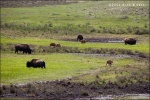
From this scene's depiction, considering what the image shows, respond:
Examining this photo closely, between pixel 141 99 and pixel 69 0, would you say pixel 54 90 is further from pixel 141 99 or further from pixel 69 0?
pixel 69 0

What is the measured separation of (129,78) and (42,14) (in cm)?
5826

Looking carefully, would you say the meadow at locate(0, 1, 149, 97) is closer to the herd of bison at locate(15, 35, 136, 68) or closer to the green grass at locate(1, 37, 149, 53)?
the green grass at locate(1, 37, 149, 53)

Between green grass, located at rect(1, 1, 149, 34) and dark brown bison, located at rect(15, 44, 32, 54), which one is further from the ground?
green grass, located at rect(1, 1, 149, 34)

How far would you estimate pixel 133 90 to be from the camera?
1324 inches

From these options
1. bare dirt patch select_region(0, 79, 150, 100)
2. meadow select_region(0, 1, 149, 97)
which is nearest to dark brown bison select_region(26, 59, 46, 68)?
meadow select_region(0, 1, 149, 97)

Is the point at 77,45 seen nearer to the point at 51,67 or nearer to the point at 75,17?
the point at 51,67

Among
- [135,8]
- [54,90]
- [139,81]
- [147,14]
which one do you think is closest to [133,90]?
[139,81]

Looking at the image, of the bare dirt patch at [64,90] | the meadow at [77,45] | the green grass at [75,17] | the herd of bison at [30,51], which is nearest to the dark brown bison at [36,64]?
the herd of bison at [30,51]

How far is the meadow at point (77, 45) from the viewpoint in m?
36.0

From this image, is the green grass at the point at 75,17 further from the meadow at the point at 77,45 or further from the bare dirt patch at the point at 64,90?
the bare dirt patch at the point at 64,90

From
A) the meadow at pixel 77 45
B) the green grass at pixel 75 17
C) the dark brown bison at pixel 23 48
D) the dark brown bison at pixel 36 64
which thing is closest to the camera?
the meadow at pixel 77 45

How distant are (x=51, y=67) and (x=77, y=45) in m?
19.0

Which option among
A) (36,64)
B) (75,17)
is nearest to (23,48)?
(36,64)

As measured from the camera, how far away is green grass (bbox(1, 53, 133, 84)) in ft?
115
